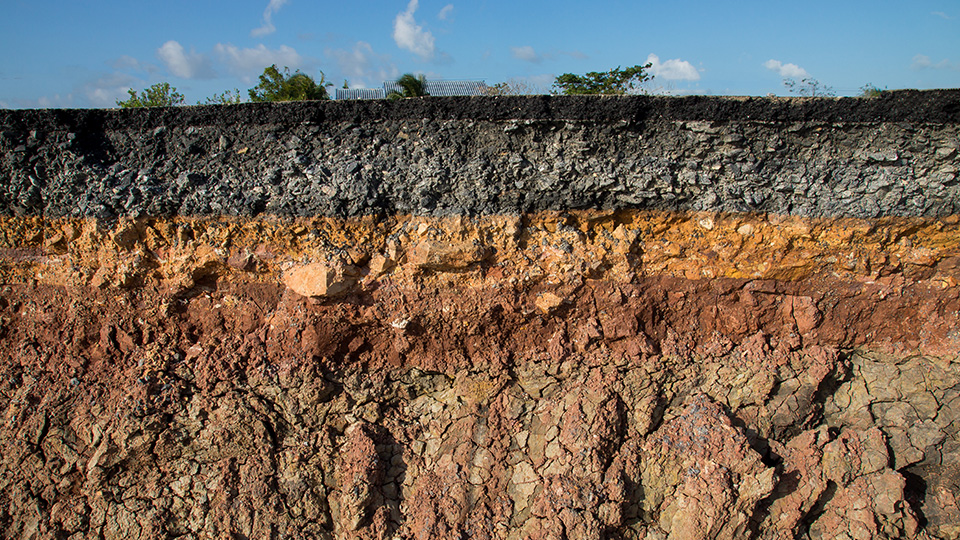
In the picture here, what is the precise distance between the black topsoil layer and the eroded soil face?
5.5 inches

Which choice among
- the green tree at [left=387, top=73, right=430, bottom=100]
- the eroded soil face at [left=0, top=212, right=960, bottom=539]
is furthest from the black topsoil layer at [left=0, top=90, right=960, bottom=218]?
the green tree at [left=387, top=73, right=430, bottom=100]

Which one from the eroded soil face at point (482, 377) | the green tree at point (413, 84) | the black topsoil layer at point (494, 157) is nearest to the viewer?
the black topsoil layer at point (494, 157)

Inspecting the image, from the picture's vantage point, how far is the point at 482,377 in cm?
303

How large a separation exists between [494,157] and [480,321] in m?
0.94

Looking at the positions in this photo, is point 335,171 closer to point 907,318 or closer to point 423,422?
point 423,422

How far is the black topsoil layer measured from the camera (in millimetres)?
2754

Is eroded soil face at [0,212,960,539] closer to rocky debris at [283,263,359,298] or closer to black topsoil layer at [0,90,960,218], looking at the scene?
rocky debris at [283,263,359,298]

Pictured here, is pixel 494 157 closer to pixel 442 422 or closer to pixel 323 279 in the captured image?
pixel 323 279

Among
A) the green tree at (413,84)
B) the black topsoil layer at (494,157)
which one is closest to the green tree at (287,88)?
the green tree at (413,84)

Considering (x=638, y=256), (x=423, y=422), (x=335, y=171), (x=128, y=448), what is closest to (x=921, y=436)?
(x=638, y=256)

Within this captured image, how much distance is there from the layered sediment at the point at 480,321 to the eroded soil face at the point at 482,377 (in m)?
0.01

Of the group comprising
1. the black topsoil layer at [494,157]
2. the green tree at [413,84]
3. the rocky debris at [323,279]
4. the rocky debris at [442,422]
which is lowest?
the rocky debris at [442,422]

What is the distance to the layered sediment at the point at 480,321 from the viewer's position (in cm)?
282

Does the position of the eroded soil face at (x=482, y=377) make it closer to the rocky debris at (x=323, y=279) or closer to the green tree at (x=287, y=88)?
the rocky debris at (x=323, y=279)
